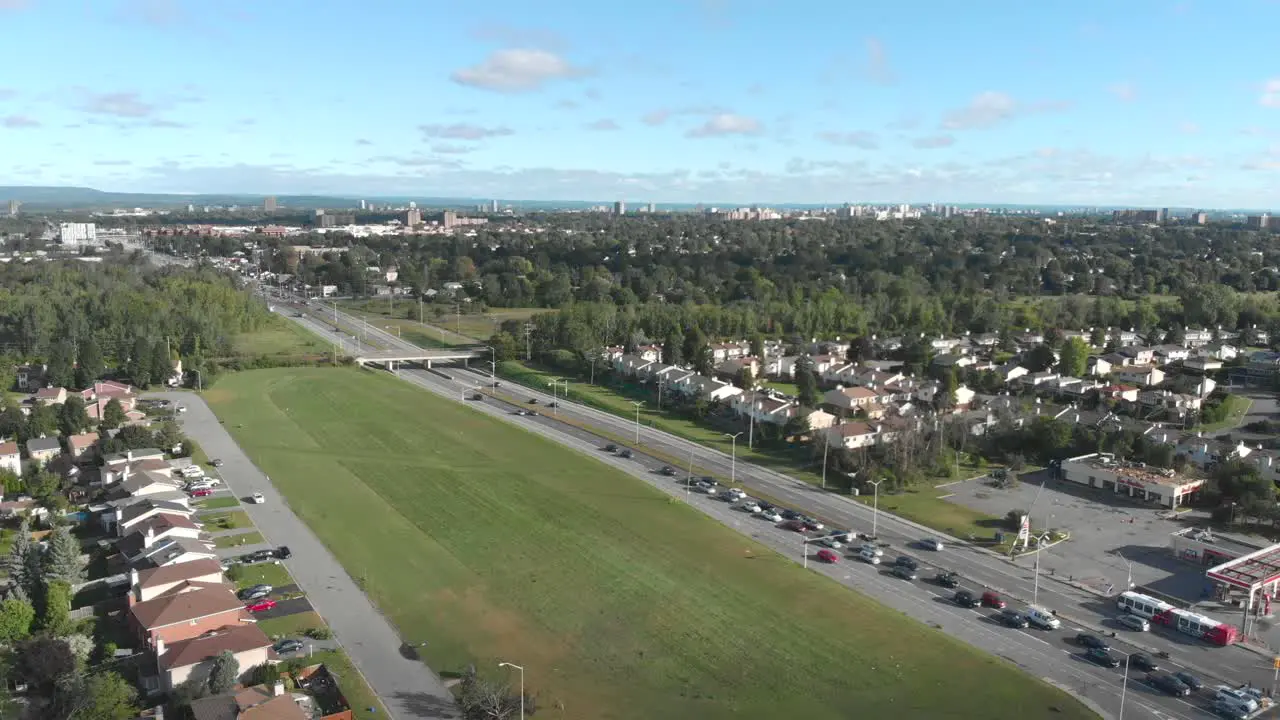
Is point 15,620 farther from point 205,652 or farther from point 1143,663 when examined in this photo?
point 1143,663

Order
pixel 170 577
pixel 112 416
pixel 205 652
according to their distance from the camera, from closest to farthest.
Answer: pixel 205 652 < pixel 170 577 < pixel 112 416

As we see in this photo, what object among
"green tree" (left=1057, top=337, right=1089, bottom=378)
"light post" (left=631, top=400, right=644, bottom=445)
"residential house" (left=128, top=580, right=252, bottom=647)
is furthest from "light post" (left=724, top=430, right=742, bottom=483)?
"green tree" (left=1057, top=337, right=1089, bottom=378)

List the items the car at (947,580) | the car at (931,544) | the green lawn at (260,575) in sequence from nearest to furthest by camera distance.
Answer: the green lawn at (260,575) < the car at (947,580) < the car at (931,544)

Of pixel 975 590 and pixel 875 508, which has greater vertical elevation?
pixel 875 508

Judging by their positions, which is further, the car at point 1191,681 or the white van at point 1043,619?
the white van at point 1043,619

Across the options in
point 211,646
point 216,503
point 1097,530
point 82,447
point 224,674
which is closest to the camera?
point 224,674

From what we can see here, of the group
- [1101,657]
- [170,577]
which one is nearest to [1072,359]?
[1101,657]

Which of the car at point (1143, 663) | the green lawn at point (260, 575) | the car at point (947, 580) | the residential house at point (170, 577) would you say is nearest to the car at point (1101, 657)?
the car at point (1143, 663)

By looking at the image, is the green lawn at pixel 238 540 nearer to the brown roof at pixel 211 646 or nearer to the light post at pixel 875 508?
the brown roof at pixel 211 646
